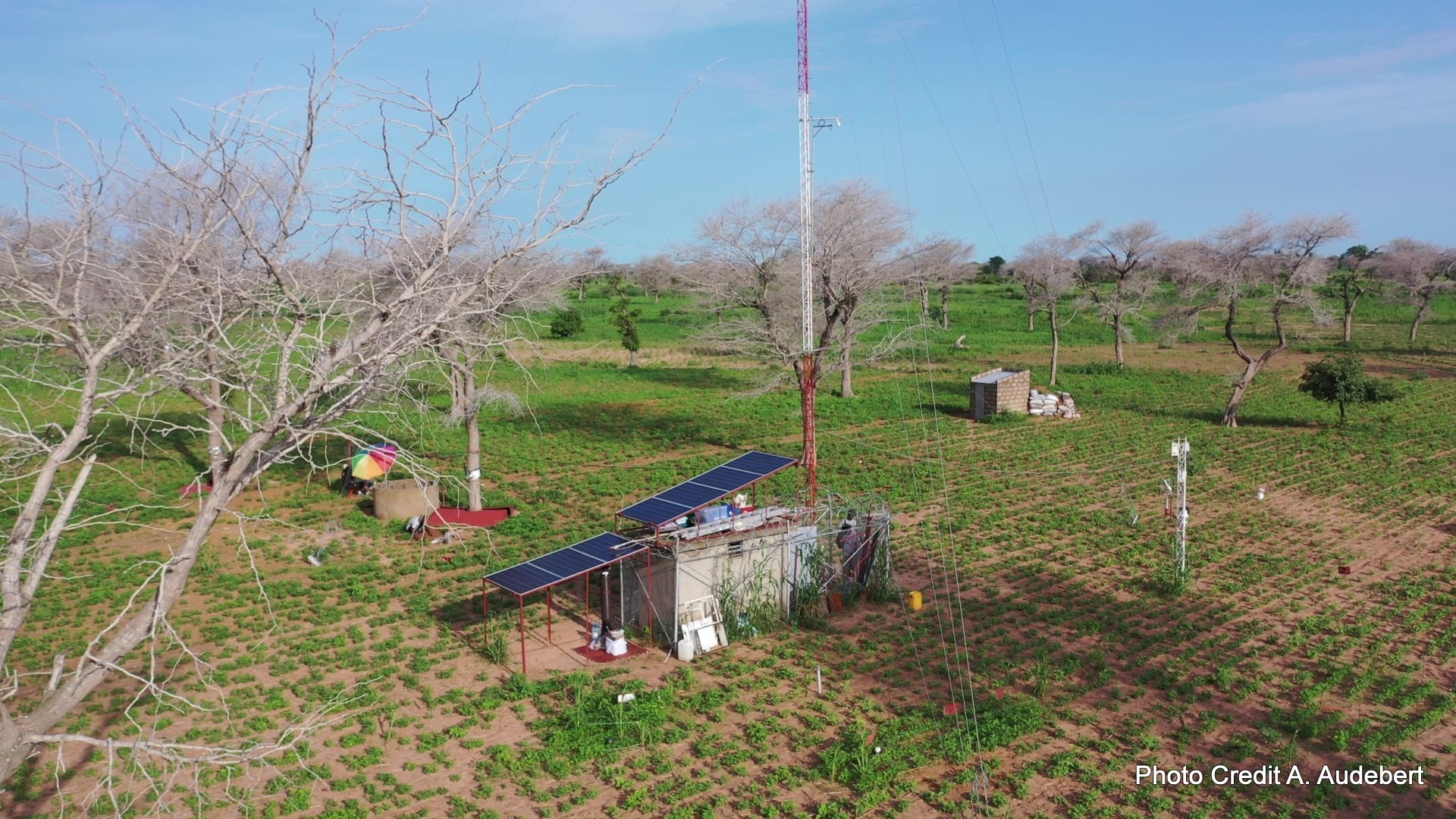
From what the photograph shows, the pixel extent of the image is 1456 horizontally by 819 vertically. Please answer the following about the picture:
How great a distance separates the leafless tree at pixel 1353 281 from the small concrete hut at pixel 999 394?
943 inches

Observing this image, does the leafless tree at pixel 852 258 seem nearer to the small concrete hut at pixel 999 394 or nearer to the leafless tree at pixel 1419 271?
the small concrete hut at pixel 999 394

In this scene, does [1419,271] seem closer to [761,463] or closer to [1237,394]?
[1237,394]

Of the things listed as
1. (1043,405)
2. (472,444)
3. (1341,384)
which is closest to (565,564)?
(472,444)

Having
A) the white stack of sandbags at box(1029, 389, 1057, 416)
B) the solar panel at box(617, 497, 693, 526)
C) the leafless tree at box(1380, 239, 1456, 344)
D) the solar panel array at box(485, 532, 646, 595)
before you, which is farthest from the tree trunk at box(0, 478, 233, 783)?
the leafless tree at box(1380, 239, 1456, 344)

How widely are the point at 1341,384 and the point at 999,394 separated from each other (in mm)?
10222

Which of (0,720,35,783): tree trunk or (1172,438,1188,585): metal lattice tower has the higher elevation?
(0,720,35,783): tree trunk

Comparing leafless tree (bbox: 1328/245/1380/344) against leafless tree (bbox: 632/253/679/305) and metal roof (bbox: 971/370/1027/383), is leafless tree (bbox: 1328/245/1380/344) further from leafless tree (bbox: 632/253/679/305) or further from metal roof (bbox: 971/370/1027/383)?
leafless tree (bbox: 632/253/679/305)

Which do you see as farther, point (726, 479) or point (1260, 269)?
point (1260, 269)

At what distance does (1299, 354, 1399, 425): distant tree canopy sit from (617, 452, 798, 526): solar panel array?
22.2 metres

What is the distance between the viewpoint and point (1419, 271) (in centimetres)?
5147

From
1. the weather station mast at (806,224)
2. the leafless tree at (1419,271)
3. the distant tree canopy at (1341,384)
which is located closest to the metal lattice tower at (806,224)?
the weather station mast at (806,224)

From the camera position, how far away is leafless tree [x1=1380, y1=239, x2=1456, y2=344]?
165 feet

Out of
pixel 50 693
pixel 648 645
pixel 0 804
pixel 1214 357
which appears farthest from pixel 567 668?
pixel 1214 357

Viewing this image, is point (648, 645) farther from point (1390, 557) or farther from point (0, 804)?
point (1390, 557)
